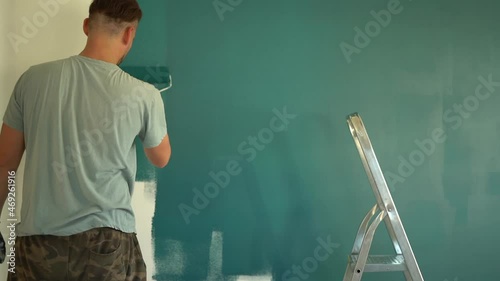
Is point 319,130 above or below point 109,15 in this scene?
below

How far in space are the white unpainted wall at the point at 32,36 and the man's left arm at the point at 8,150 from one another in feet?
1.68

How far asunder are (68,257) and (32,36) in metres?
1.02

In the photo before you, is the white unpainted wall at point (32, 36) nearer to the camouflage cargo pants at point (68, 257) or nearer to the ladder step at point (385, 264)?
the camouflage cargo pants at point (68, 257)

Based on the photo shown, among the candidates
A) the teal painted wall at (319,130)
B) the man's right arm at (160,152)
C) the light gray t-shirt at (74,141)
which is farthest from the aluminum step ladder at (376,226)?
the light gray t-shirt at (74,141)

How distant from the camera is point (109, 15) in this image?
1293mm

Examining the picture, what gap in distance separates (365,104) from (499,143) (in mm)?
696

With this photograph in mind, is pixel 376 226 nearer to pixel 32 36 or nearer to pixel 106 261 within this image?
pixel 106 261

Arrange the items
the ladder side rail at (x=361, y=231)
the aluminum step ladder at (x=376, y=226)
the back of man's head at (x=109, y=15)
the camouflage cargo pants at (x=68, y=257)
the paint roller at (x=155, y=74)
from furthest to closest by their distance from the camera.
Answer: the paint roller at (x=155, y=74)
the ladder side rail at (x=361, y=231)
the aluminum step ladder at (x=376, y=226)
the back of man's head at (x=109, y=15)
the camouflage cargo pants at (x=68, y=257)

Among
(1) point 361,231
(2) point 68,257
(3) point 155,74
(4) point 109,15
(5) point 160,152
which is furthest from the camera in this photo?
(3) point 155,74

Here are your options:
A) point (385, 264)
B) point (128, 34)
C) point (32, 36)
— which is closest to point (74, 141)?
point (128, 34)

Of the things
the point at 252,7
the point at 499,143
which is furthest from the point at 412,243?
the point at 252,7

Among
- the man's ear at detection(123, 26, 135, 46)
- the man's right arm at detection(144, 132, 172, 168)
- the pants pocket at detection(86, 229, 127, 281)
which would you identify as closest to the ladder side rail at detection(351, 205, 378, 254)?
the man's right arm at detection(144, 132, 172, 168)

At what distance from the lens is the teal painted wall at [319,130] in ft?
6.79

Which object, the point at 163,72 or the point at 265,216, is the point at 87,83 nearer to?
the point at 163,72
